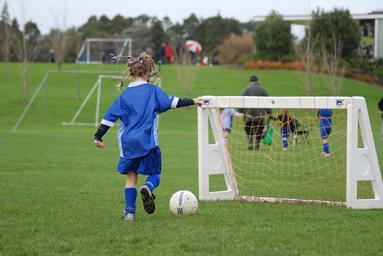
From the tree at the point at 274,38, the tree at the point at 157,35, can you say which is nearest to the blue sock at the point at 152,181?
the tree at the point at 274,38

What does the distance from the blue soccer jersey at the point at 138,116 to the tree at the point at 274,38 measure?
1809 inches

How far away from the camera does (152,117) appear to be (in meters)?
7.84

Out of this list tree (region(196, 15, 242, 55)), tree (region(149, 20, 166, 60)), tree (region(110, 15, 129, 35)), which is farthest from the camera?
tree (region(110, 15, 129, 35))

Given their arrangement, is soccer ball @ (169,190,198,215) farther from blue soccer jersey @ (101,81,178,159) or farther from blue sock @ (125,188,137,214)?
blue soccer jersey @ (101,81,178,159)

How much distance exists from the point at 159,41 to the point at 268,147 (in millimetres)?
64923

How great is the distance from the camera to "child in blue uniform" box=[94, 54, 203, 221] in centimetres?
777

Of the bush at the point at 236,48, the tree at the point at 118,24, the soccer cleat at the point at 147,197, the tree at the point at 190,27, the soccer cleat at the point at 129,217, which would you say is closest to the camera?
the soccer cleat at the point at 147,197

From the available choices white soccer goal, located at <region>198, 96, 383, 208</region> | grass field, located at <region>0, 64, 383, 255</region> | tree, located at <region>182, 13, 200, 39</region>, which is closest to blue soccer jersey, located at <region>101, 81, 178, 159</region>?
grass field, located at <region>0, 64, 383, 255</region>

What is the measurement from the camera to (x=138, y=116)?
7.79 metres

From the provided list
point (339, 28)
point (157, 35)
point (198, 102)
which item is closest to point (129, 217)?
point (198, 102)

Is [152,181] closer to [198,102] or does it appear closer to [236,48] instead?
[198,102]

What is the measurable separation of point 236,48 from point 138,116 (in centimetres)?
6136

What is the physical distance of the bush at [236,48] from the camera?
66875 millimetres

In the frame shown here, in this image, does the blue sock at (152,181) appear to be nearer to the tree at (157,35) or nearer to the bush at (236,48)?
the bush at (236,48)
